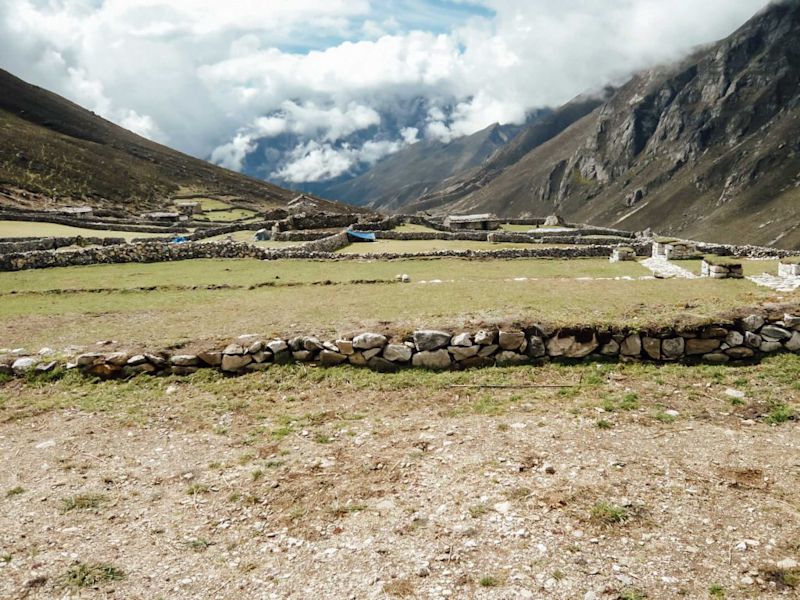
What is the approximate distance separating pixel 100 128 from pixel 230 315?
657 feet

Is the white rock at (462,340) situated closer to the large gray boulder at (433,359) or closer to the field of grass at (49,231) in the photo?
the large gray boulder at (433,359)

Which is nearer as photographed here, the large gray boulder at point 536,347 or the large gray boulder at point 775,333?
the large gray boulder at point 775,333

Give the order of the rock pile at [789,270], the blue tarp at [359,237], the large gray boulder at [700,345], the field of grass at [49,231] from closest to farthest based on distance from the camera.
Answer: the large gray boulder at [700,345] → the rock pile at [789,270] → the field of grass at [49,231] → the blue tarp at [359,237]

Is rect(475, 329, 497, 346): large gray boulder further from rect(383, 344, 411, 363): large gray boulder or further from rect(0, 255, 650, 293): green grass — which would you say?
rect(0, 255, 650, 293): green grass

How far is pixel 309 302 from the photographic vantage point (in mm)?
18656

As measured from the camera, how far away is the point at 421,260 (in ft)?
114

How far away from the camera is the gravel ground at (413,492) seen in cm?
584

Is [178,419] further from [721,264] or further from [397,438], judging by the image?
[721,264]

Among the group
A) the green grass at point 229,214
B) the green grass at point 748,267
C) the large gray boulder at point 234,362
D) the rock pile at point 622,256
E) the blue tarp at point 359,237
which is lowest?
the large gray boulder at point 234,362

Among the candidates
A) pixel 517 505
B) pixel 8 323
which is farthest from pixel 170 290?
pixel 517 505

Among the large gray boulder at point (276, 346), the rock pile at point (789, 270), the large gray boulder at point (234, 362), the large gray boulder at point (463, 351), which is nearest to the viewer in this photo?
the large gray boulder at point (463, 351)

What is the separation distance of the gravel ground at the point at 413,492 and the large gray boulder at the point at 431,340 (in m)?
1.17

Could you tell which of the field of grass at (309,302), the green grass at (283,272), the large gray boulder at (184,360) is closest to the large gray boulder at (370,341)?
the field of grass at (309,302)

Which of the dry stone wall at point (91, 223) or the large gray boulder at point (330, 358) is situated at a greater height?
the dry stone wall at point (91, 223)
